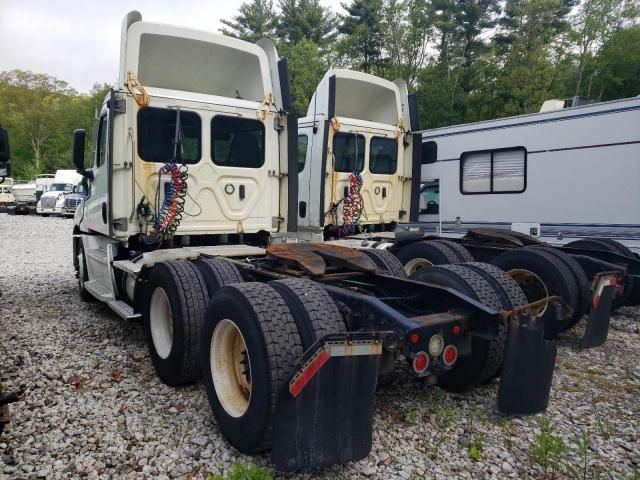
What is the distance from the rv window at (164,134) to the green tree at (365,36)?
101 ft

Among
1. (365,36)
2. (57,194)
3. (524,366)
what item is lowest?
(524,366)

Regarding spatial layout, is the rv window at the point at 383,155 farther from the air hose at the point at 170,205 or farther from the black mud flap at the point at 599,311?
the black mud flap at the point at 599,311

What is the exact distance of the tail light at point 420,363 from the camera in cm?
300

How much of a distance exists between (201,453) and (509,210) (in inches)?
292

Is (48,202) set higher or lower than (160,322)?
higher

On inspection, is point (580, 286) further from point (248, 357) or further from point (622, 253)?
point (248, 357)

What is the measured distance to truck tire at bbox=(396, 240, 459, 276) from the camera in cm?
625

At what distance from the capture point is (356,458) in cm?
265

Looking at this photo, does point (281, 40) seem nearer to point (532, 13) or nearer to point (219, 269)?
point (532, 13)

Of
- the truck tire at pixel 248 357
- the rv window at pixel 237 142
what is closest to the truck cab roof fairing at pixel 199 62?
the rv window at pixel 237 142

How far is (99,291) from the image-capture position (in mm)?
6117

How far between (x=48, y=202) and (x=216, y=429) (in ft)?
97.6

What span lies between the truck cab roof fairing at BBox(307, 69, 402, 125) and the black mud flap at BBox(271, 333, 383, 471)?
5359 mm

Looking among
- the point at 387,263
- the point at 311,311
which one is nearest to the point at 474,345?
the point at 311,311
